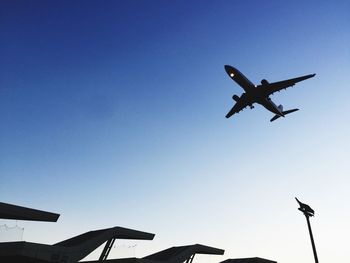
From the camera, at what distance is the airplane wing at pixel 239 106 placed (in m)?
47.9

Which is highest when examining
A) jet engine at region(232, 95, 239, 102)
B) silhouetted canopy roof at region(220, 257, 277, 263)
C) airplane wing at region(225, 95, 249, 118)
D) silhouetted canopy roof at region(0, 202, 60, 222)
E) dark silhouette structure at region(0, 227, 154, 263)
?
jet engine at region(232, 95, 239, 102)

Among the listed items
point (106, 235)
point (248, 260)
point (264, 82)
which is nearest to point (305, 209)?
point (248, 260)

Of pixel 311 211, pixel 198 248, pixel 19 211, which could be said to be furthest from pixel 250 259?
pixel 19 211

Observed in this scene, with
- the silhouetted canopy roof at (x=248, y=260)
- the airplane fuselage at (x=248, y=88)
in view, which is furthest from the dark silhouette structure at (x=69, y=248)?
the airplane fuselage at (x=248, y=88)

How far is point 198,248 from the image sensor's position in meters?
34.6

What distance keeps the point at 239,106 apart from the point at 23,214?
34.9 meters

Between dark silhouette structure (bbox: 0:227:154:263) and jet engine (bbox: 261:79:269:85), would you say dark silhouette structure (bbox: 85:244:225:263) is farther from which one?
jet engine (bbox: 261:79:269:85)

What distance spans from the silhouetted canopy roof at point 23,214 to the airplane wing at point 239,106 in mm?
31891

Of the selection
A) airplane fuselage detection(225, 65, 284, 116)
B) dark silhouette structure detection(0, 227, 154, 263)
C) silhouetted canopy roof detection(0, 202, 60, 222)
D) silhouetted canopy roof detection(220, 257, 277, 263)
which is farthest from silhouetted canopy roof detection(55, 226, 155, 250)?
airplane fuselage detection(225, 65, 284, 116)

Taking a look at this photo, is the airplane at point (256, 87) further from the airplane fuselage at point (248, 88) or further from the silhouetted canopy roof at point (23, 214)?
the silhouetted canopy roof at point (23, 214)

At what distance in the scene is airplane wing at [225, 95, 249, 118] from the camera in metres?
47.9

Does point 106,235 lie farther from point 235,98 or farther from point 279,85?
point 279,85

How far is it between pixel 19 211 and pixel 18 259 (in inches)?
203

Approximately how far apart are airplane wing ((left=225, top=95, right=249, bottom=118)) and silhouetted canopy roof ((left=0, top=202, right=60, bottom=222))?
3189cm
